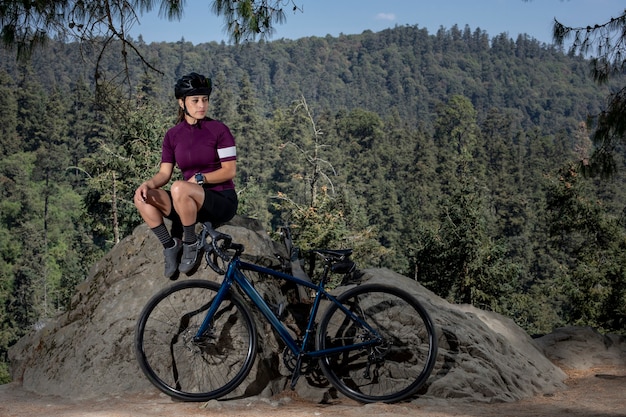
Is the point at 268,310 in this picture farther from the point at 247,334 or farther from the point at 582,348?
the point at 582,348

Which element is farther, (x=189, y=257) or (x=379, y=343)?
(x=189, y=257)

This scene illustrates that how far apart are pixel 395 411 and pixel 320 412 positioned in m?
0.52

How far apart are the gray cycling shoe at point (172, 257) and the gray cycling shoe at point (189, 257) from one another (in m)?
0.07

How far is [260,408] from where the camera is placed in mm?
5004

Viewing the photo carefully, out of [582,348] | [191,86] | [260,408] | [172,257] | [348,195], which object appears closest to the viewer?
[260,408]

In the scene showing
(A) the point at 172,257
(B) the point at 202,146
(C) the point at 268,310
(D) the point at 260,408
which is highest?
(B) the point at 202,146

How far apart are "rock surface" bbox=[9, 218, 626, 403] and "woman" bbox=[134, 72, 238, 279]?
1.86 feet

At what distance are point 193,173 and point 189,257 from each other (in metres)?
0.64

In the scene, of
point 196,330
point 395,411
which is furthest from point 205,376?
point 395,411

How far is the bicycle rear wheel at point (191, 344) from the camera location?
5176 mm

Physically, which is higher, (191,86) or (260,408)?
(191,86)

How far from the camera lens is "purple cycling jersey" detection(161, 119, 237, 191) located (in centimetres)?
532

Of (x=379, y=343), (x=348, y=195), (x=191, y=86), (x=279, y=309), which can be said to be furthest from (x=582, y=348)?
(x=348, y=195)

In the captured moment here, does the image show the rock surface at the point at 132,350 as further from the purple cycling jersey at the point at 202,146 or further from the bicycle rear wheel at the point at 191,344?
the purple cycling jersey at the point at 202,146
